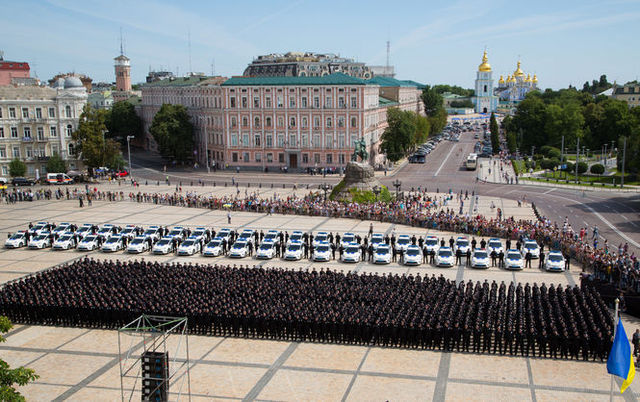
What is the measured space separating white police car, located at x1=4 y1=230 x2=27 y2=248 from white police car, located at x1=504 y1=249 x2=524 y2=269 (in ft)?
101

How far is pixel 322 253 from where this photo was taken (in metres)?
35.7

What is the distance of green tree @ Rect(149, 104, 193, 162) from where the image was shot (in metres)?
84.5

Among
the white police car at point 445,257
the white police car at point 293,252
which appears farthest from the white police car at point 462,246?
the white police car at point 293,252

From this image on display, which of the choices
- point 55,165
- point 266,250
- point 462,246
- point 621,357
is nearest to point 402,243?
point 462,246

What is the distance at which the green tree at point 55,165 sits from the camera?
244 ft

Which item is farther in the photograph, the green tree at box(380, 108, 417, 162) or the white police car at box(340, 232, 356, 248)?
the green tree at box(380, 108, 417, 162)

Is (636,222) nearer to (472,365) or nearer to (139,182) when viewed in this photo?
(472,365)

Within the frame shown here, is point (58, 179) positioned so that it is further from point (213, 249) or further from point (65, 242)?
point (213, 249)

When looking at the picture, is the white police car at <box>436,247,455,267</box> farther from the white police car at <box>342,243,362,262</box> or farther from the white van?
the white van

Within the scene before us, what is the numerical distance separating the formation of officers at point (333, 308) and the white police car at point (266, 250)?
23.3ft

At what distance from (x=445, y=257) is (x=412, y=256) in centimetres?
183

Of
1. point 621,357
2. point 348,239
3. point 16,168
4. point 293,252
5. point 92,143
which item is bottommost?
point 293,252

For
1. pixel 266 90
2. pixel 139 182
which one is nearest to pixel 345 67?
pixel 266 90

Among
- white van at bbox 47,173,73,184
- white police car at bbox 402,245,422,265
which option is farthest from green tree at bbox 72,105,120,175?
white police car at bbox 402,245,422,265
